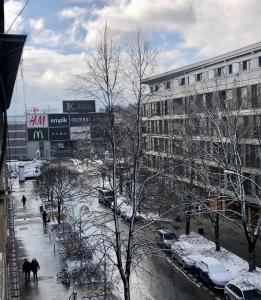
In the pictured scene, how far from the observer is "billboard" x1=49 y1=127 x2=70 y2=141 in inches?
2522

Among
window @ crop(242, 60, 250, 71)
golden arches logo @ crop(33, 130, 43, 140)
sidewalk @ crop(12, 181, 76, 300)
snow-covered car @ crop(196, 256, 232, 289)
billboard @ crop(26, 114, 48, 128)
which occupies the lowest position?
sidewalk @ crop(12, 181, 76, 300)

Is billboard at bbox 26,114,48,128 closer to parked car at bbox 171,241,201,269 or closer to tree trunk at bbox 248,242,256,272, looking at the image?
parked car at bbox 171,241,201,269

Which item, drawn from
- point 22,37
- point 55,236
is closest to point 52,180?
point 55,236

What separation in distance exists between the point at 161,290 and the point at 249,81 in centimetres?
1804

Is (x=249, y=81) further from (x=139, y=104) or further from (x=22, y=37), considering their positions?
(x=22, y=37)

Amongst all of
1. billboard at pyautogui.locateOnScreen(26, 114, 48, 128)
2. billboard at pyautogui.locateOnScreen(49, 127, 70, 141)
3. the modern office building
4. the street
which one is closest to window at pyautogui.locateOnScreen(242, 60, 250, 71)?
the modern office building

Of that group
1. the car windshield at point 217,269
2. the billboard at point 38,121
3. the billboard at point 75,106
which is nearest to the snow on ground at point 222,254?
the car windshield at point 217,269

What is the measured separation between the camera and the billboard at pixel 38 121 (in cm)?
6328

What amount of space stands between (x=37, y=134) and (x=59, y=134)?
288 centimetres

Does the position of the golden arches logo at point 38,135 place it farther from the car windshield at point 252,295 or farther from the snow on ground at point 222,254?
the car windshield at point 252,295

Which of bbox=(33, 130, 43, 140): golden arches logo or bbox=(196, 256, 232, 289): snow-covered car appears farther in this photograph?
bbox=(33, 130, 43, 140): golden arches logo

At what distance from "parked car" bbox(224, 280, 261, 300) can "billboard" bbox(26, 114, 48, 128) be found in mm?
47274

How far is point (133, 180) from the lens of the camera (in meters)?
17.0

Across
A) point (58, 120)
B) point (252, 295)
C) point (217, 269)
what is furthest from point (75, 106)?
point (252, 295)
